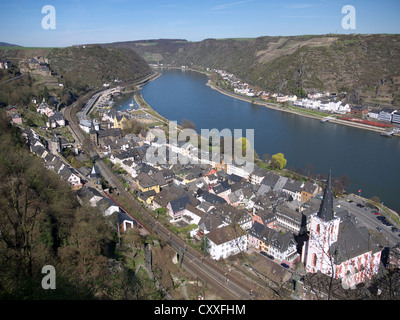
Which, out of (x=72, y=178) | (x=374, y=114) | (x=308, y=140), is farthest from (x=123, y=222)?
(x=374, y=114)

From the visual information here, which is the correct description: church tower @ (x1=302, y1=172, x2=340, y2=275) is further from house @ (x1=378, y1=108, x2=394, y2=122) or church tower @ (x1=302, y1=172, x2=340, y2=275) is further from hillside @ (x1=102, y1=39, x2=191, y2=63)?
hillside @ (x1=102, y1=39, x2=191, y2=63)

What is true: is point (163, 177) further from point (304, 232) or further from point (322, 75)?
point (322, 75)

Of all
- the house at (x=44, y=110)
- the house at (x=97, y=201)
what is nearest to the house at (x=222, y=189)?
the house at (x=97, y=201)

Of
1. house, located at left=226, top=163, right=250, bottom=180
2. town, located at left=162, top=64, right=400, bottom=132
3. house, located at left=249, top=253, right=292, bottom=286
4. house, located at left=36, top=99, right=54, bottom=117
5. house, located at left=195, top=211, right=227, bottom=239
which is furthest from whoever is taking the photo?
town, located at left=162, top=64, right=400, bottom=132

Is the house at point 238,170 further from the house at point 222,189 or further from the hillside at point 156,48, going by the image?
the hillside at point 156,48

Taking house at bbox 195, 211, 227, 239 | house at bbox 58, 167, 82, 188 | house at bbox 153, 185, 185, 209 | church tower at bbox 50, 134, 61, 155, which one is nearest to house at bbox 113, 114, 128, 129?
church tower at bbox 50, 134, 61, 155

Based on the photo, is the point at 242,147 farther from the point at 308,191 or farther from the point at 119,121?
the point at 119,121
